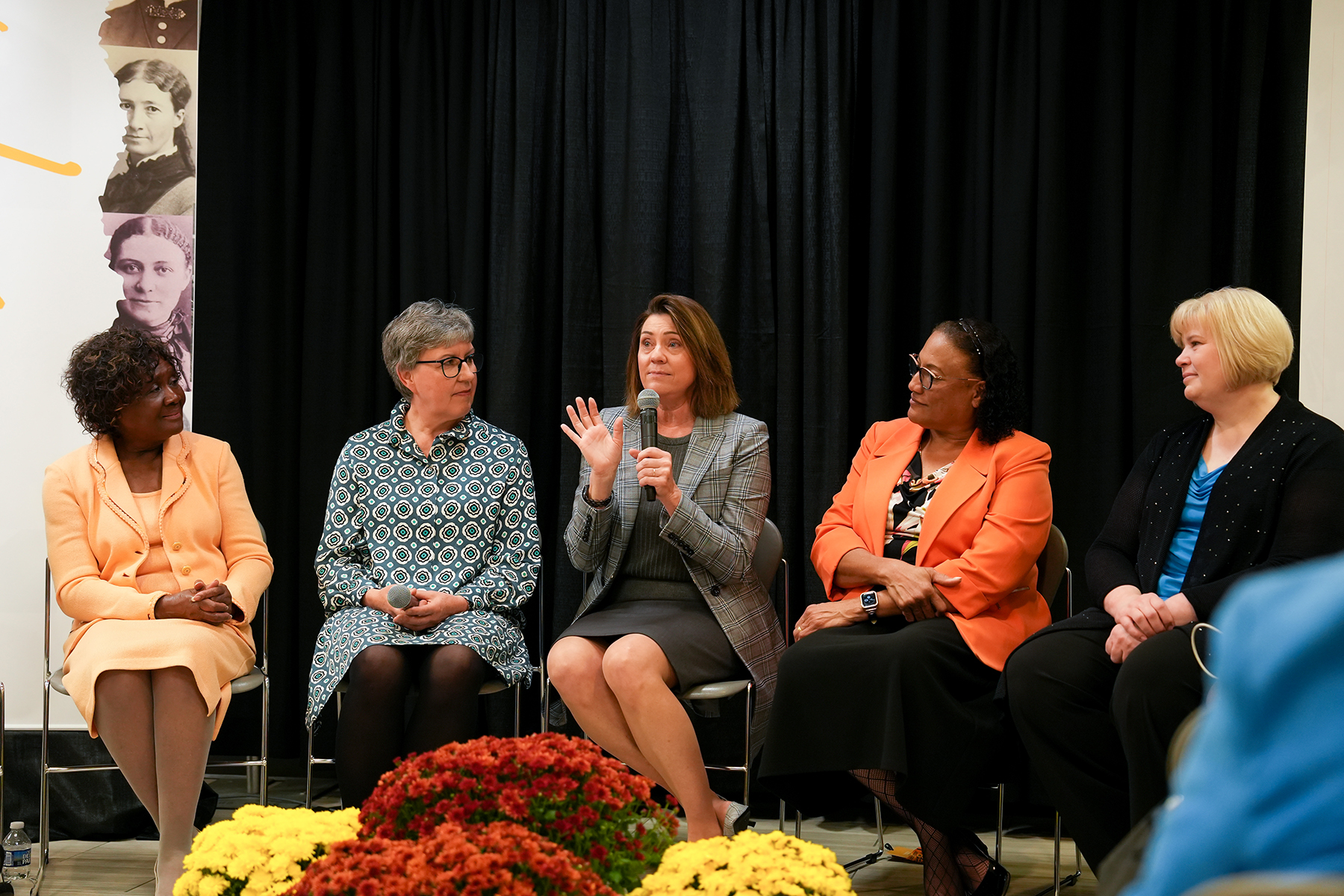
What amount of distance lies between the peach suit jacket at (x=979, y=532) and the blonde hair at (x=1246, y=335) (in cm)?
54

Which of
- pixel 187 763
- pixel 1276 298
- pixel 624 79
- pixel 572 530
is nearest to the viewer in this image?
pixel 187 763

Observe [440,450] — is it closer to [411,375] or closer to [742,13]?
[411,375]

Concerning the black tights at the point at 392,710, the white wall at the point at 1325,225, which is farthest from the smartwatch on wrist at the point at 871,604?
the white wall at the point at 1325,225

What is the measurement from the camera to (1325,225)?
11.2 feet

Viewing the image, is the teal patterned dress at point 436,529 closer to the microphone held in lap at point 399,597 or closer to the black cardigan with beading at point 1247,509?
the microphone held in lap at point 399,597

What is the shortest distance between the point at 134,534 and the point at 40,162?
1.33 m

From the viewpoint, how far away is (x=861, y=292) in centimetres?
383

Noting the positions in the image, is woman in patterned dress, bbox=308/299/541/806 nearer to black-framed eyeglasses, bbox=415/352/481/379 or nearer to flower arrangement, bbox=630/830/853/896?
Result: black-framed eyeglasses, bbox=415/352/481/379

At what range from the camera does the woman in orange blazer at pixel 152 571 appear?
115 inches

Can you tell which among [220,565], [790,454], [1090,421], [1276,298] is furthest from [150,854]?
[1276,298]

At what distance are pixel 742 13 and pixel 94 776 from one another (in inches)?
124

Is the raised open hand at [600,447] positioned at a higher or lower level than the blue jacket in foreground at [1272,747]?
lower

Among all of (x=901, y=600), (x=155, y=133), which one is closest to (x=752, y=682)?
(x=901, y=600)

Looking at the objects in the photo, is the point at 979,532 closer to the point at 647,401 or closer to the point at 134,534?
the point at 647,401
